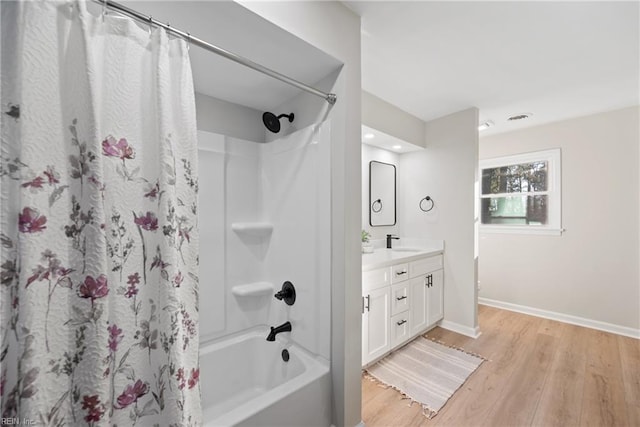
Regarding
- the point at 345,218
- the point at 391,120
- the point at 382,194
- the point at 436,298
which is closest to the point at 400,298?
the point at 436,298

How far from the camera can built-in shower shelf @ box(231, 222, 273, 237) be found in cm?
186

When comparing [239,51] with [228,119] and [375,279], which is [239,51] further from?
[375,279]

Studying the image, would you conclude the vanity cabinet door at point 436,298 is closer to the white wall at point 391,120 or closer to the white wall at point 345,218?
the white wall at point 391,120

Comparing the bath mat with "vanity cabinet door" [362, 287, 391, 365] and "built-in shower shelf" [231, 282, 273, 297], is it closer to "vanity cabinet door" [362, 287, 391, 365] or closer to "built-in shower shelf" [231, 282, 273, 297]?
"vanity cabinet door" [362, 287, 391, 365]

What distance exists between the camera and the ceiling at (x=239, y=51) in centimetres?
107

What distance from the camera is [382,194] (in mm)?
3213

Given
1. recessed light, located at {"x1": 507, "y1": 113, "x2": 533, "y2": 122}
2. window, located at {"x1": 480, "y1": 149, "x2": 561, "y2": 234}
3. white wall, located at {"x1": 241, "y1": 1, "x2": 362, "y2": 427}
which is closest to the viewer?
white wall, located at {"x1": 241, "y1": 1, "x2": 362, "y2": 427}

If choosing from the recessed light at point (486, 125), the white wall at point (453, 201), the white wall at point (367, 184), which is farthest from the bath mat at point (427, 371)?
the recessed light at point (486, 125)

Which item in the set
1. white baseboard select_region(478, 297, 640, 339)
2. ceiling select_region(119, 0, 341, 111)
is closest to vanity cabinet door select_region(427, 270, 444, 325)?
white baseboard select_region(478, 297, 640, 339)

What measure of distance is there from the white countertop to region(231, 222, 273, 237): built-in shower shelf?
0.78m

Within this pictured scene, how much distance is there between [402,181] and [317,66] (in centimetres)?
231

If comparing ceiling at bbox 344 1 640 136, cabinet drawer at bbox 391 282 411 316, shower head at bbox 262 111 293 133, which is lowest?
cabinet drawer at bbox 391 282 411 316

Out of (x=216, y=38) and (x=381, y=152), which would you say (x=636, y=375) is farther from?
(x=216, y=38)

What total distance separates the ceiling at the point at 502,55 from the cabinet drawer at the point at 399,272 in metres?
1.60
